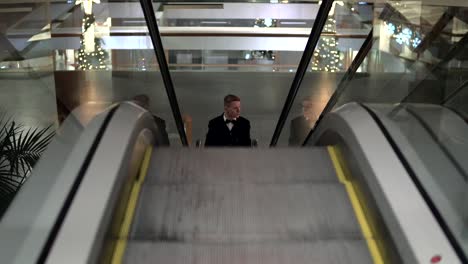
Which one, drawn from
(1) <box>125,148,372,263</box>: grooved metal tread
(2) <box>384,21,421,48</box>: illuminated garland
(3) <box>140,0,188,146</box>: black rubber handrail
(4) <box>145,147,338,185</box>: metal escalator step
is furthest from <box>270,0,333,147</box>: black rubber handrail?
(1) <box>125,148,372,263</box>: grooved metal tread

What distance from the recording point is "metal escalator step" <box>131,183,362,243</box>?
2320 millimetres

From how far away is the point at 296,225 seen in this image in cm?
238

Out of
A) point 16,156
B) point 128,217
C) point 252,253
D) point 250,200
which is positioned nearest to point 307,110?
point 16,156

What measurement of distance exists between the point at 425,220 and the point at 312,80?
22.1 feet

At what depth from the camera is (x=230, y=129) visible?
18.2 feet

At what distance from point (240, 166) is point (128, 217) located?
863 mm

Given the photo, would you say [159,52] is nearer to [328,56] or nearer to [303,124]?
[303,124]

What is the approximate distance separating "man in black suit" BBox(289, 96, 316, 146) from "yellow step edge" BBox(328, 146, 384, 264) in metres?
3.25

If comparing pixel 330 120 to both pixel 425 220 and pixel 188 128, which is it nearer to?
pixel 425 220

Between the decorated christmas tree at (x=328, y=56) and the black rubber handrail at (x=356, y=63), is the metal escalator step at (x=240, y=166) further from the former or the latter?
the decorated christmas tree at (x=328, y=56)

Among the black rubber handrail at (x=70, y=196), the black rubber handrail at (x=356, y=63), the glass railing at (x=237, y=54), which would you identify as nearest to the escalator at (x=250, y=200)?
the black rubber handrail at (x=70, y=196)

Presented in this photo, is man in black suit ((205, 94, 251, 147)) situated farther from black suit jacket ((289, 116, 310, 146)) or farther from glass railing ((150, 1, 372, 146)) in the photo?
glass railing ((150, 1, 372, 146))

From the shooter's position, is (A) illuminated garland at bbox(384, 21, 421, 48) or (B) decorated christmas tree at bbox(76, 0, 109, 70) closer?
(A) illuminated garland at bbox(384, 21, 421, 48)

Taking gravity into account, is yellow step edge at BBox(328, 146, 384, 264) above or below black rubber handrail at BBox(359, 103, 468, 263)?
below
